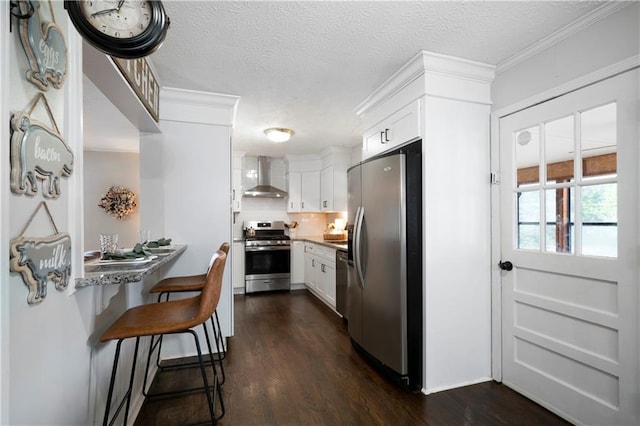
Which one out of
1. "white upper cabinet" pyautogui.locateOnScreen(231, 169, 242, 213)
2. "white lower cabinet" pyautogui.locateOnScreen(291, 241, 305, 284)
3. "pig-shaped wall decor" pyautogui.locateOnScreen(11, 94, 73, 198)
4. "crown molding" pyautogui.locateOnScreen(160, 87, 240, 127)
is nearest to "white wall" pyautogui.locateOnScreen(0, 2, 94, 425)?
"pig-shaped wall decor" pyautogui.locateOnScreen(11, 94, 73, 198)

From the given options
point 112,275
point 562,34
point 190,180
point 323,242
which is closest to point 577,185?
point 562,34

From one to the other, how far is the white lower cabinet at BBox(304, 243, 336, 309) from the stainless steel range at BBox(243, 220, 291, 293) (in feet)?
1.12

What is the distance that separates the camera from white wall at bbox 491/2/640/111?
1.50m

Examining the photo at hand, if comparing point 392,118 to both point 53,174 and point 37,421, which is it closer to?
point 53,174

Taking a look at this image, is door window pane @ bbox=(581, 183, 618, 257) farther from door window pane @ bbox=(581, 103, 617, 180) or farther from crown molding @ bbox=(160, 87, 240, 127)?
crown molding @ bbox=(160, 87, 240, 127)

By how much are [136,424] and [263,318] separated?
1876 mm

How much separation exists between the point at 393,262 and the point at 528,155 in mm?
1138

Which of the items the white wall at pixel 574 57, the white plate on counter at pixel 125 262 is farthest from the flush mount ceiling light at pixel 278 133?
the white plate on counter at pixel 125 262

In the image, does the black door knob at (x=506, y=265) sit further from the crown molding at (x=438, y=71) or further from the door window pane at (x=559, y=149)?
the crown molding at (x=438, y=71)

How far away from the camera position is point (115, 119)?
339 cm

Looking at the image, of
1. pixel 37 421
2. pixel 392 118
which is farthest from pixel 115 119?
pixel 37 421

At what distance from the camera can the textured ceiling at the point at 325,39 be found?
154 centimetres

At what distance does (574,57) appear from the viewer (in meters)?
1.72

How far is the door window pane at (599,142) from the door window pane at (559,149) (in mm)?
64
